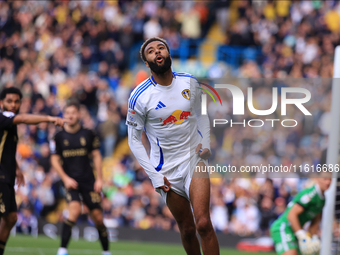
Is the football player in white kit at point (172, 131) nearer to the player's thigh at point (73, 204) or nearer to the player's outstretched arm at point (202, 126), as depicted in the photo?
the player's outstretched arm at point (202, 126)

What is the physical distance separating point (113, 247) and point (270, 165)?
6.97 meters

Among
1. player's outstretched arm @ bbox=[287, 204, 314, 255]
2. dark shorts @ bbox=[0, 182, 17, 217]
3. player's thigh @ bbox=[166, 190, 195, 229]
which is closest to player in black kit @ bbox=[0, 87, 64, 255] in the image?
dark shorts @ bbox=[0, 182, 17, 217]

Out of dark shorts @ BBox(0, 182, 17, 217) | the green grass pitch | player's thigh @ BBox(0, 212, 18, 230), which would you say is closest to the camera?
dark shorts @ BBox(0, 182, 17, 217)

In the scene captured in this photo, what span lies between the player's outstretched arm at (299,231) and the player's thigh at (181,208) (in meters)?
1.48

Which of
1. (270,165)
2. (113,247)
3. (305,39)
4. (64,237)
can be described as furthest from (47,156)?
(270,165)

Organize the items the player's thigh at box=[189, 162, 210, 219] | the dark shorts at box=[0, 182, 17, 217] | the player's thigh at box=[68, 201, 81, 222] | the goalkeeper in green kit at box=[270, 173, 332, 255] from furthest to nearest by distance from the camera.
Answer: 1. the player's thigh at box=[68, 201, 81, 222]
2. the dark shorts at box=[0, 182, 17, 217]
3. the goalkeeper in green kit at box=[270, 173, 332, 255]
4. the player's thigh at box=[189, 162, 210, 219]

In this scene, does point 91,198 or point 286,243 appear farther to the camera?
point 91,198

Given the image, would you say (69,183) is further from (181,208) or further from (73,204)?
(181,208)

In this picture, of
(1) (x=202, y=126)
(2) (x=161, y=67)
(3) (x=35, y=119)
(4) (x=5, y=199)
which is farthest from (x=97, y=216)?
(2) (x=161, y=67)

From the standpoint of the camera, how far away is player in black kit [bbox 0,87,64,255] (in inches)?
275

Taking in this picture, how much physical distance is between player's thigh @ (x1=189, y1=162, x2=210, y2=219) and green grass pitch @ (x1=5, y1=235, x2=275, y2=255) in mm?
4834

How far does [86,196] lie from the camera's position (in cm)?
914

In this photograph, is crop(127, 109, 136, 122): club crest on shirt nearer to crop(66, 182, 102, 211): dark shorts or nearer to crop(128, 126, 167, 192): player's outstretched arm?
crop(128, 126, 167, 192): player's outstretched arm

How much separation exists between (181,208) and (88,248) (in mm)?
6197
